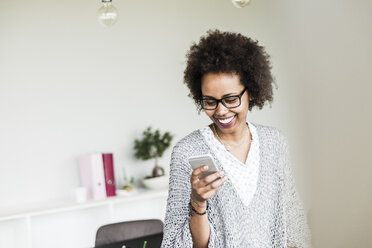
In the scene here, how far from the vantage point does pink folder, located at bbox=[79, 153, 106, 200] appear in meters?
3.15

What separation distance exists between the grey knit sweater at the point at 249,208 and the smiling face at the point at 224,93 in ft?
0.43

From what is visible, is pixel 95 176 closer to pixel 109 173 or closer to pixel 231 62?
pixel 109 173

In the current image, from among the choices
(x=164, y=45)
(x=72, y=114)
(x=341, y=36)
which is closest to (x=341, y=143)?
(x=341, y=36)

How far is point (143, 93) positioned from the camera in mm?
3652

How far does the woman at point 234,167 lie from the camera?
139cm

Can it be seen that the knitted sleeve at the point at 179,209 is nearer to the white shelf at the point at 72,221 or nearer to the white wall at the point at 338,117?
the white shelf at the point at 72,221

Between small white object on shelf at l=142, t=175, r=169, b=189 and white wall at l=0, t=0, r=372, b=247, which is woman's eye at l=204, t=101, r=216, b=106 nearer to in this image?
white wall at l=0, t=0, r=372, b=247

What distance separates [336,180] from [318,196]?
0.85ft

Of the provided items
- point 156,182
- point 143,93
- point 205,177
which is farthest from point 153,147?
point 205,177

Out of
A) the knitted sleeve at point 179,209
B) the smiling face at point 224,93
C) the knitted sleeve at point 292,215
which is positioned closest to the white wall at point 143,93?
the knitted sleeve at point 292,215

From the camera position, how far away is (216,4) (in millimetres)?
4043

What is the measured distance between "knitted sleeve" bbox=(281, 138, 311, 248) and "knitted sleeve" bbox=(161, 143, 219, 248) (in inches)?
13.5

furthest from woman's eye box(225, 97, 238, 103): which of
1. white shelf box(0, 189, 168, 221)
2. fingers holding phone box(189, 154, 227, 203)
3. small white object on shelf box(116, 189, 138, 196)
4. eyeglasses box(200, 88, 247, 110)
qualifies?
small white object on shelf box(116, 189, 138, 196)

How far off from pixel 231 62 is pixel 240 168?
369 mm
